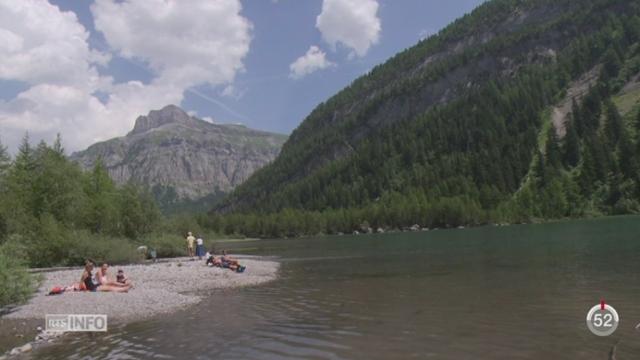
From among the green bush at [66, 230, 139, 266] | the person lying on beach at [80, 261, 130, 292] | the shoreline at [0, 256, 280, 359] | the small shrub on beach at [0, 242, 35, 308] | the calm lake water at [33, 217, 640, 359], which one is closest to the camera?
the calm lake water at [33, 217, 640, 359]

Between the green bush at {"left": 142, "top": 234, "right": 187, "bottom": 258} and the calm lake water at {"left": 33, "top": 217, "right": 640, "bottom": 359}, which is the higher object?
the green bush at {"left": 142, "top": 234, "right": 187, "bottom": 258}

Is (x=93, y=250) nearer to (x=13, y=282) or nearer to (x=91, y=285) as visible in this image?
(x=91, y=285)

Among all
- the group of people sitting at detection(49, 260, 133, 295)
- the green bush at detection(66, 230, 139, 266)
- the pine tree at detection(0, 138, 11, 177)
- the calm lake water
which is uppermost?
the pine tree at detection(0, 138, 11, 177)

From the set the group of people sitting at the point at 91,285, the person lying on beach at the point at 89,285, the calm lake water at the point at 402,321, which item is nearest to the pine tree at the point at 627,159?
the calm lake water at the point at 402,321

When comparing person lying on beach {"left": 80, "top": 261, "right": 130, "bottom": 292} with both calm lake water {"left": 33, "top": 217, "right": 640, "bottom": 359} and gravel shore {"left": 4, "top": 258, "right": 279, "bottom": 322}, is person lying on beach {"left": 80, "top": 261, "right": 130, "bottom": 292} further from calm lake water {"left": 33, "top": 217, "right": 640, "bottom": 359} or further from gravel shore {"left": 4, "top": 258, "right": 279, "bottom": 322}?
calm lake water {"left": 33, "top": 217, "right": 640, "bottom": 359}

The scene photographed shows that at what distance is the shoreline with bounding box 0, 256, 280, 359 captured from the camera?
2220 cm

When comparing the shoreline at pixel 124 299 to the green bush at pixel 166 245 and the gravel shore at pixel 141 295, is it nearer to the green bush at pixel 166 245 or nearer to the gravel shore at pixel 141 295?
the gravel shore at pixel 141 295

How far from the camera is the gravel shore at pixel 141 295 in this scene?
25.6 m

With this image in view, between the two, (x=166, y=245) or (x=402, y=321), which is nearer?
(x=402, y=321)

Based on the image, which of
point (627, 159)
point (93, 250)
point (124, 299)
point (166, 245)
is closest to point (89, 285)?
point (124, 299)

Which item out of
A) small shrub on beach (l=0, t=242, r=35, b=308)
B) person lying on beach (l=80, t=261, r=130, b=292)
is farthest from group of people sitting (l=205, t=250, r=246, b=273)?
small shrub on beach (l=0, t=242, r=35, b=308)

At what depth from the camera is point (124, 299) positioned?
28578 mm

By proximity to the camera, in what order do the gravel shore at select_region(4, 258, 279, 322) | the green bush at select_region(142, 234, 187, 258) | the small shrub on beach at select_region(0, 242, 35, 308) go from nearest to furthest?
1. the gravel shore at select_region(4, 258, 279, 322)
2. the small shrub on beach at select_region(0, 242, 35, 308)
3. the green bush at select_region(142, 234, 187, 258)

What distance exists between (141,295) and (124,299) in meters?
1.65
